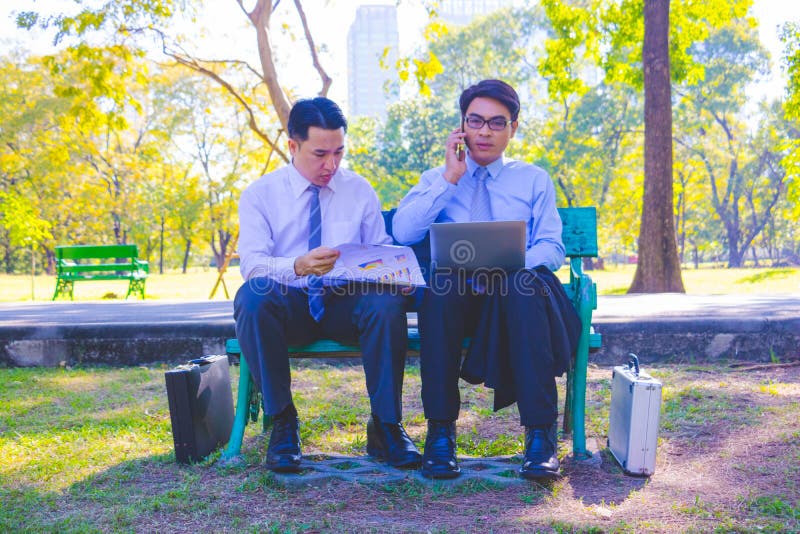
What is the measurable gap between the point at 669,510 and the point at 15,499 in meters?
2.39

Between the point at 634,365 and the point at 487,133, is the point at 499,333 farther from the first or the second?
the point at 487,133

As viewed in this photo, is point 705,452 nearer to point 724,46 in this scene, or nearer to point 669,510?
point 669,510

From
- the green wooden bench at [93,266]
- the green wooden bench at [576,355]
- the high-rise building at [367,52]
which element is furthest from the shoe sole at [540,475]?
the high-rise building at [367,52]

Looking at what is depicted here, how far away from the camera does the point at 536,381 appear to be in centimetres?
257

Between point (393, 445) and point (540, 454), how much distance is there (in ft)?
1.99

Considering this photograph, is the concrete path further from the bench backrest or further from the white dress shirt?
the bench backrest

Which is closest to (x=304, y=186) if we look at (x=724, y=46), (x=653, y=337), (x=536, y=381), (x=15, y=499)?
(x=536, y=381)

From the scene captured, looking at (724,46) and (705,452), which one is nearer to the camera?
(705,452)

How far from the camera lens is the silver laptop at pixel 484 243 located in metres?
2.62

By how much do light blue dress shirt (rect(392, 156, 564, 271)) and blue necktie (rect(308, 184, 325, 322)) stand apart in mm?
381

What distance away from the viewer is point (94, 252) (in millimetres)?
13688

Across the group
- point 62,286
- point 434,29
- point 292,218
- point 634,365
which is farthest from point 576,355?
point 62,286

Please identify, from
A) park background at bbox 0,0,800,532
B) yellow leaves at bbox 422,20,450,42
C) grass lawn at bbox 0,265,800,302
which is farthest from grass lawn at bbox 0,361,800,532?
grass lawn at bbox 0,265,800,302

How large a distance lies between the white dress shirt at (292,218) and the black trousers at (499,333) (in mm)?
588
